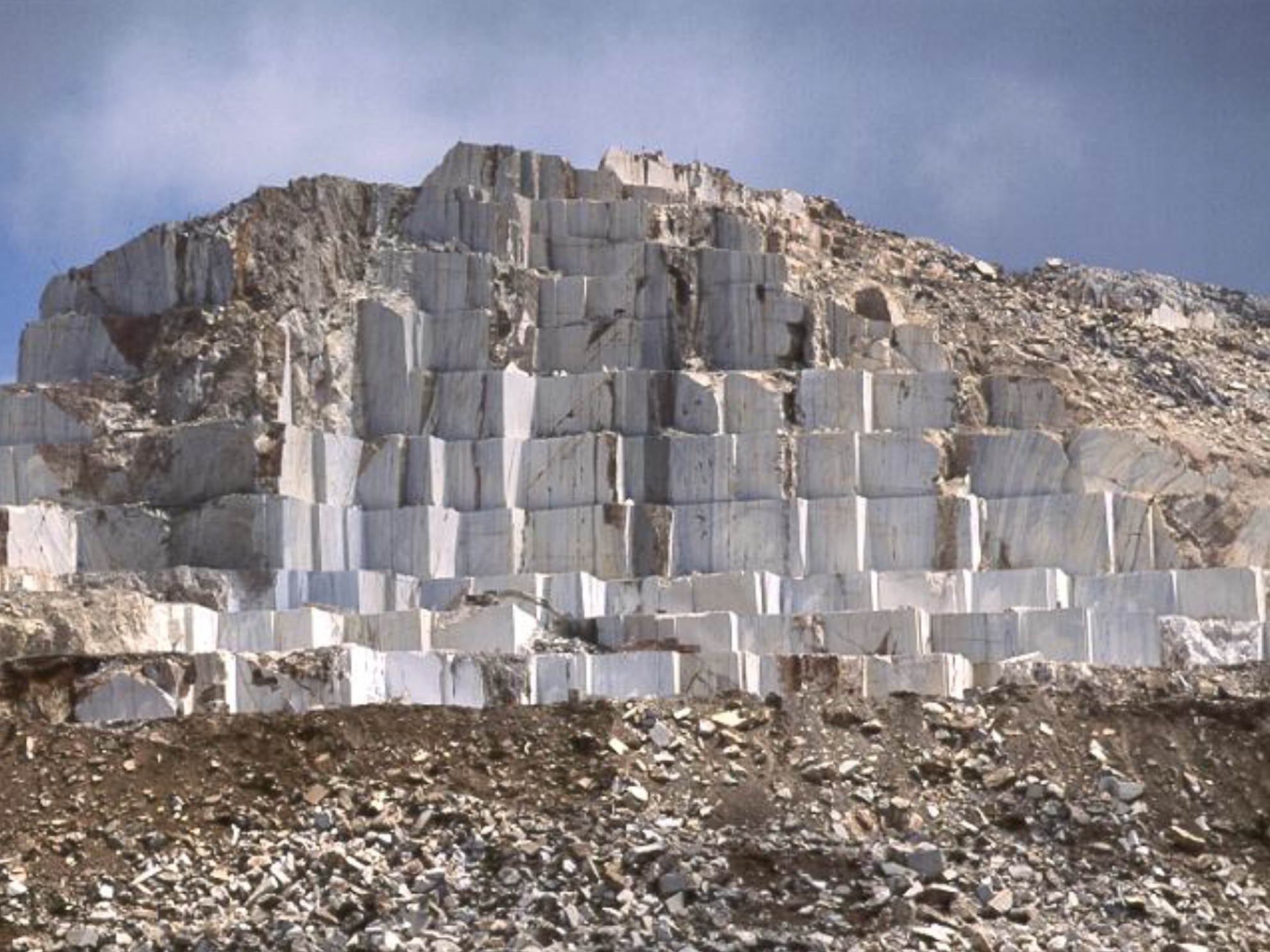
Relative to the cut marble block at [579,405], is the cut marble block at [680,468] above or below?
below

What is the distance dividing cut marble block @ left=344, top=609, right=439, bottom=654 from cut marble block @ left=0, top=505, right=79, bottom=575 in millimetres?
4676

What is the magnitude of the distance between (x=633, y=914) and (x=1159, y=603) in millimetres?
10836

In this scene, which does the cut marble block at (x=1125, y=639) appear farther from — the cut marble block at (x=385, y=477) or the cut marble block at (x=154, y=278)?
the cut marble block at (x=154, y=278)

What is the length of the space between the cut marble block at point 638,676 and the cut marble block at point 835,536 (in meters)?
5.67

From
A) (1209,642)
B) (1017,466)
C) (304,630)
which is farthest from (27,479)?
(1209,642)

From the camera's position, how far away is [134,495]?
4259 centimetres

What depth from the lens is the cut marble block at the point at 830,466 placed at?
42562 millimetres

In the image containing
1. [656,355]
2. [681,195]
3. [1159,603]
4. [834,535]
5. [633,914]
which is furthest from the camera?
[681,195]

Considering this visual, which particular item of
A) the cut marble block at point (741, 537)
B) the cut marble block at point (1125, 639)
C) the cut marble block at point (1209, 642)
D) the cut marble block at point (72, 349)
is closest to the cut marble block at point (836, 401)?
the cut marble block at point (741, 537)

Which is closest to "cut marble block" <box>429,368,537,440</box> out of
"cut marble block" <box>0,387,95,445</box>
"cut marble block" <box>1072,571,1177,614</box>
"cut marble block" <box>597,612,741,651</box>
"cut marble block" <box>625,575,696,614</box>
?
"cut marble block" <box>625,575,696,614</box>

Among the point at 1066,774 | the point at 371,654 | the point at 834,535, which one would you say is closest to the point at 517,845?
the point at 371,654

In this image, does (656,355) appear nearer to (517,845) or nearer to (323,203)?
(323,203)

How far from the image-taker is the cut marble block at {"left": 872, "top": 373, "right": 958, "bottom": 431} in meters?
43.5

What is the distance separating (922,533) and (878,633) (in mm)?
3934
